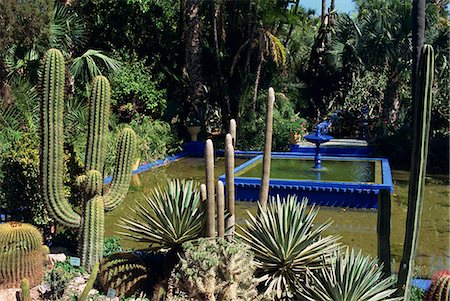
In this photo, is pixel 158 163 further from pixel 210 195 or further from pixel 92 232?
pixel 210 195

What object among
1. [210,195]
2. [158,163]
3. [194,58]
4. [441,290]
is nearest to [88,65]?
[158,163]

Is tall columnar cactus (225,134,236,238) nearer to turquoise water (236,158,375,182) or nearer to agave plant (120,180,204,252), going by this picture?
agave plant (120,180,204,252)

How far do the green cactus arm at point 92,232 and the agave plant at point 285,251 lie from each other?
1.95 metres

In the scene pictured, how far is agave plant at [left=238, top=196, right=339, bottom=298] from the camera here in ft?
14.9

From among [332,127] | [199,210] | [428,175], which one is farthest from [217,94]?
[199,210]

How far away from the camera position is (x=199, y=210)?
5078 mm

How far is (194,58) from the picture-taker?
53.7 feet

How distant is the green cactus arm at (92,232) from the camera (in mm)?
5664

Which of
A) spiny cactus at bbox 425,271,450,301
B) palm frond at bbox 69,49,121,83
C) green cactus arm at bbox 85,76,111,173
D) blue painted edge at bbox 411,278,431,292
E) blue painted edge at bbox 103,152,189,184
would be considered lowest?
blue painted edge at bbox 411,278,431,292

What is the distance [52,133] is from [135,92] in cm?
952

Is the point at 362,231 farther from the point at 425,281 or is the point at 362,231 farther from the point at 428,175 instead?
the point at 428,175

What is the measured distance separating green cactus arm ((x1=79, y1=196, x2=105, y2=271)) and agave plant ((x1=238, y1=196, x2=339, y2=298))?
1949 mm

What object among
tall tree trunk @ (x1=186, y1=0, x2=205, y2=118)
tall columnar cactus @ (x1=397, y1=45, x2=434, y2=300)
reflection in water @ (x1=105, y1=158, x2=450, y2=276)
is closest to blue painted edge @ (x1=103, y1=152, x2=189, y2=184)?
reflection in water @ (x1=105, y1=158, x2=450, y2=276)

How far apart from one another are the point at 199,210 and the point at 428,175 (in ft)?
31.4
